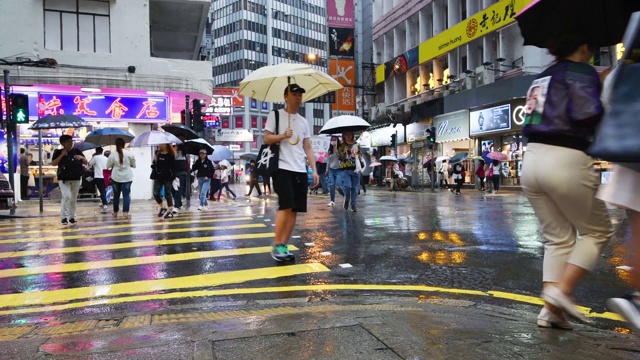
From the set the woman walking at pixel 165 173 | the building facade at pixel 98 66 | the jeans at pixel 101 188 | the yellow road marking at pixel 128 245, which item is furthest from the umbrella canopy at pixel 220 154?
the yellow road marking at pixel 128 245

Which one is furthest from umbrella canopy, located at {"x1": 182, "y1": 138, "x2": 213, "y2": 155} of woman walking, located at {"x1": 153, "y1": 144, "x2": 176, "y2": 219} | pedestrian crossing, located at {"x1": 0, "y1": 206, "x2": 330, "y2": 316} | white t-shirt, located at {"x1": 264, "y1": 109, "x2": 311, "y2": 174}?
white t-shirt, located at {"x1": 264, "y1": 109, "x2": 311, "y2": 174}

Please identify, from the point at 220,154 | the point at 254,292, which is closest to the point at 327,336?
the point at 254,292

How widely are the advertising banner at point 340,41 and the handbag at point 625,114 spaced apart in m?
34.2

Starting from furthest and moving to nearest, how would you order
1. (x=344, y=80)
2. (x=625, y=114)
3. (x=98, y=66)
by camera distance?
1. (x=344, y=80)
2. (x=98, y=66)
3. (x=625, y=114)

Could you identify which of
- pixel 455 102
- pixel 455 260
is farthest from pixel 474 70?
pixel 455 260

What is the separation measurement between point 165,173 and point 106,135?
449 centimetres

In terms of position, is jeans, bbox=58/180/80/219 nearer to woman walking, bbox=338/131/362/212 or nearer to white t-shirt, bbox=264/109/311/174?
woman walking, bbox=338/131/362/212

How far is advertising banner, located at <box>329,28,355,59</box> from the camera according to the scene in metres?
35.2

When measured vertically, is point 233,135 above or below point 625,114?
above

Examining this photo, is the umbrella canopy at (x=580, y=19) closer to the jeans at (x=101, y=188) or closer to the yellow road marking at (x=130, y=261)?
the yellow road marking at (x=130, y=261)

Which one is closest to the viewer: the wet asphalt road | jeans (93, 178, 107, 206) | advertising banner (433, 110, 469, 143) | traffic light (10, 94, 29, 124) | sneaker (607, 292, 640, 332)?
sneaker (607, 292, 640, 332)

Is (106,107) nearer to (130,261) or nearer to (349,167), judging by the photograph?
(349,167)

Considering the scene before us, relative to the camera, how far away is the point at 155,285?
16.4ft

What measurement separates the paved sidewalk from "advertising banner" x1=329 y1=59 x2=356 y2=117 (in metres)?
33.9
